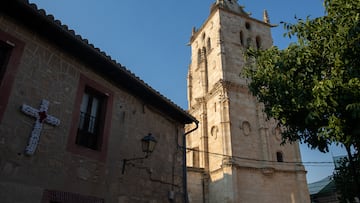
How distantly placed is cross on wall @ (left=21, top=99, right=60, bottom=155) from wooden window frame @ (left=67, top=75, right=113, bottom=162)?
515mm

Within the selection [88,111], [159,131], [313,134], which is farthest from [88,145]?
[313,134]

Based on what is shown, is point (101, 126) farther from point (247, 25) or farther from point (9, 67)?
point (247, 25)

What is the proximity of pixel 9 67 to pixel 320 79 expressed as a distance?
7.22 metres

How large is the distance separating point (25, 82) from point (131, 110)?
312cm

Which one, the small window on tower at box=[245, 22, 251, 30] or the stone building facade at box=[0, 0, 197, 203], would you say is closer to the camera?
the stone building facade at box=[0, 0, 197, 203]

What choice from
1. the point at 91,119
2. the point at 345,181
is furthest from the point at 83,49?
the point at 345,181

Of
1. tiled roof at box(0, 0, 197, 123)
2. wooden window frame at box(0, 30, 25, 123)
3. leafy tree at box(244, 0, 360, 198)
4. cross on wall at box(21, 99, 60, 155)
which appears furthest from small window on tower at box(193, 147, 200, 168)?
wooden window frame at box(0, 30, 25, 123)

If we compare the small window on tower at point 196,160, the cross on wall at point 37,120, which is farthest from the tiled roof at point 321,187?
the cross on wall at point 37,120

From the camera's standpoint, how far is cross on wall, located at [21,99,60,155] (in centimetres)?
552

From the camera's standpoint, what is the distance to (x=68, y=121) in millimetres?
6445

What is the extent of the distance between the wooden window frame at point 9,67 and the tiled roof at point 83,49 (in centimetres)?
51

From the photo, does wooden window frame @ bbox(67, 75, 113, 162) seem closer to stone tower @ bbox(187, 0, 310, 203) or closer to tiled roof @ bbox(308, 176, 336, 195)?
stone tower @ bbox(187, 0, 310, 203)

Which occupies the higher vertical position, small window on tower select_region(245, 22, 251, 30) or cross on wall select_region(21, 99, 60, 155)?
small window on tower select_region(245, 22, 251, 30)

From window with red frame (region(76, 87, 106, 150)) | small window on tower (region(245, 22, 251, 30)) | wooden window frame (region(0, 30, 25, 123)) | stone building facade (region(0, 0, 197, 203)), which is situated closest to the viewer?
wooden window frame (region(0, 30, 25, 123))
